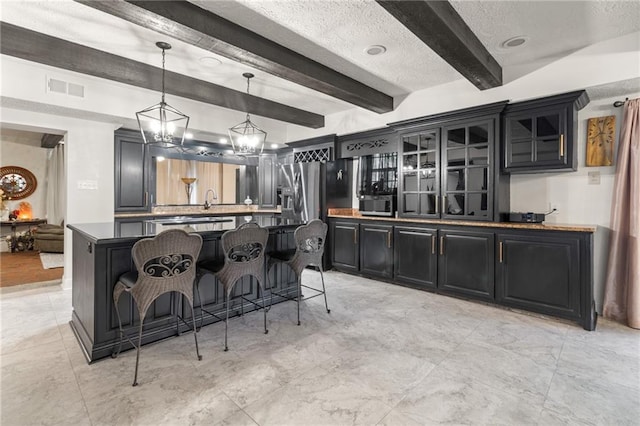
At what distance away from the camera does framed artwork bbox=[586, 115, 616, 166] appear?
3.37 meters

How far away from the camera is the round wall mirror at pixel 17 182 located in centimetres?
753

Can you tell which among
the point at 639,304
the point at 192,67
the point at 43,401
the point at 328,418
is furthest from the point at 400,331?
the point at 192,67

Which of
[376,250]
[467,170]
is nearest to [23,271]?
[376,250]

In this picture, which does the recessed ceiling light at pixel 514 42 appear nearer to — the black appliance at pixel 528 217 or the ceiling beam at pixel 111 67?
the black appliance at pixel 528 217

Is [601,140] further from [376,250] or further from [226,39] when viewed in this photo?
[226,39]

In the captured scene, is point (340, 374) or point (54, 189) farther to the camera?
point (54, 189)

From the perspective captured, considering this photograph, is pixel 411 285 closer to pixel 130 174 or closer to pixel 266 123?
pixel 266 123

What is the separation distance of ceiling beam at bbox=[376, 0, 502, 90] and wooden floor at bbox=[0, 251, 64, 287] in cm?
584

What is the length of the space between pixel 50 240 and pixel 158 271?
6395mm

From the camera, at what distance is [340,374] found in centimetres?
224

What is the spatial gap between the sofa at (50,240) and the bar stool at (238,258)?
227 inches

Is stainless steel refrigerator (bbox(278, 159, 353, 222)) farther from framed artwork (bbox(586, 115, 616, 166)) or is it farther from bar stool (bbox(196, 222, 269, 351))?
framed artwork (bbox(586, 115, 616, 166))

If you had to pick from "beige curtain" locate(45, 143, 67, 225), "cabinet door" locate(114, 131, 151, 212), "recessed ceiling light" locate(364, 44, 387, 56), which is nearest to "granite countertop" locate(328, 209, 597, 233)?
"recessed ceiling light" locate(364, 44, 387, 56)

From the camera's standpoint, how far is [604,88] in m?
3.14
